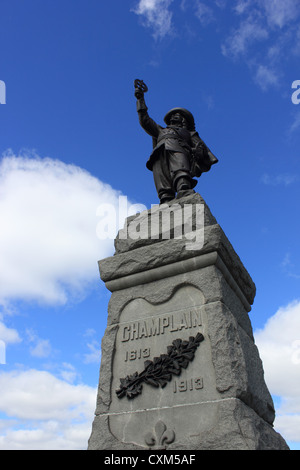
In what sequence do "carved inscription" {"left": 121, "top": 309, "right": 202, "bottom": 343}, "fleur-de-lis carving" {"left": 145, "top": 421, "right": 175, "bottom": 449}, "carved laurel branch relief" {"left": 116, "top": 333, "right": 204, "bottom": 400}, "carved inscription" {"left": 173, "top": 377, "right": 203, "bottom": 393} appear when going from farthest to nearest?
1. "carved inscription" {"left": 121, "top": 309, "right": 202, "bottom": 343}
2. "carved laurel branch relief" {"left": 116, "top": 333, "right": 204, "bottom": 400}
3. "carved inscription" {"left": 173, "top": 377, "right": 203, "bottom": 393}
4. "fleur-de-lis carving" {"left": 145, "top": 421, "right": 175, "bottom": 449}

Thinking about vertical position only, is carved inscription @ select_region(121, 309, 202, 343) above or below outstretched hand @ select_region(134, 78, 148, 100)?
below

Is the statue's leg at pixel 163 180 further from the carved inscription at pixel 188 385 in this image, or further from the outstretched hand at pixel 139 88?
the carved inscription at pixel 188 385

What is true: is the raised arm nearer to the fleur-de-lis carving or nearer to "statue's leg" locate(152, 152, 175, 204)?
"statue's leg" locate(152, 152, 175, 204)

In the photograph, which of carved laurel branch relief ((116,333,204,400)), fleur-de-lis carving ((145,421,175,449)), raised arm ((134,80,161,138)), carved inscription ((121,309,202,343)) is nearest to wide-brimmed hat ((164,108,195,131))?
raised arm ((134,80,161,138))

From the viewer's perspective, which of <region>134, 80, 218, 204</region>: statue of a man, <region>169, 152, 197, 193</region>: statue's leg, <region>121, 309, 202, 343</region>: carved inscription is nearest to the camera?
<region>121, 309, 202, 343</region>: carved inscription

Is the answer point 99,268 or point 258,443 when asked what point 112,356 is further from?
point 258,443

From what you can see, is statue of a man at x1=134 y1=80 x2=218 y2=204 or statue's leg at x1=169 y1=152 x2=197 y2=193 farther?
statue of a man at x1=134 y1=80 x2=218 y2=204

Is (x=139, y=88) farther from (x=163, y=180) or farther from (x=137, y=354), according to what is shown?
(x=137, y=354)

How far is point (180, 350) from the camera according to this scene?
129 inches

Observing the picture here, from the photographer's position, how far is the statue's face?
6.09 meters

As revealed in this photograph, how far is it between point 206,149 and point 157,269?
2.68 metres

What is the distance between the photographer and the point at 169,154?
5.41m

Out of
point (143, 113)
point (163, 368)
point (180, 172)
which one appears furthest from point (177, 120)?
point (163, 368)

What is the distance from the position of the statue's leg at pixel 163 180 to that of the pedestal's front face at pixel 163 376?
1.89m
